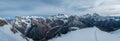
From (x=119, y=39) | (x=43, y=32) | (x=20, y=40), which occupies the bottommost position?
(x=43, y=32)

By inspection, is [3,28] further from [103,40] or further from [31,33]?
[31,33]

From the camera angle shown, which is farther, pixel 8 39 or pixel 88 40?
pixel 88 40

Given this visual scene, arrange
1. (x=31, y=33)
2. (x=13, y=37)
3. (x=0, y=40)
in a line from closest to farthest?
1. (x=0, y=40)
2. (x=13, y=37)
3. (x=31, y=33)

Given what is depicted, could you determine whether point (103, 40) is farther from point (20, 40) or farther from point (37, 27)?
point (37, 27)

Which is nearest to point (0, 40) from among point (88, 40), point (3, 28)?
point (3, 28)

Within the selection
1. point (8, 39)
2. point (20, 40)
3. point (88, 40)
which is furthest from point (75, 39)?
point (8, 39)

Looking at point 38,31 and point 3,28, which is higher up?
point 3,28

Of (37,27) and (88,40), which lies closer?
(88,40)

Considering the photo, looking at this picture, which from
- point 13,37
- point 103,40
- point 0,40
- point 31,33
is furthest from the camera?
point 31,33

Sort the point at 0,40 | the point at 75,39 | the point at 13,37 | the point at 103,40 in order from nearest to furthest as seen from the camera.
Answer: the point at 0,40 → the point at 13,37 → the point at 103,40 → the point at 75,39
